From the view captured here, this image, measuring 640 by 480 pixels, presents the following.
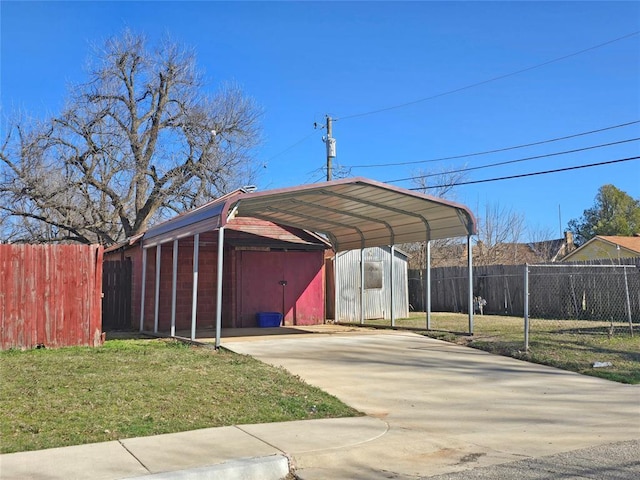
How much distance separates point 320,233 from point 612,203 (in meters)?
38.6

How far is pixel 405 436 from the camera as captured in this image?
7.01 m

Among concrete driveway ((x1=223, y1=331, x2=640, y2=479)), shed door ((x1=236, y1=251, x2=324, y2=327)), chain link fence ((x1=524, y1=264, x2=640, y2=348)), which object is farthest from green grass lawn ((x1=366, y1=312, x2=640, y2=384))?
shed door ((x1=236, y1=251, x2=324, y2=327))

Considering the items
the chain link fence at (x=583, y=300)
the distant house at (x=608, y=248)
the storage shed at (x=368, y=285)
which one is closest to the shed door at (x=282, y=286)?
the storage shed at (x=368, y=285)

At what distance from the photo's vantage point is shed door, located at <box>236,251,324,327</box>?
19.2m

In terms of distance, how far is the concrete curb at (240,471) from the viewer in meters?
5.32

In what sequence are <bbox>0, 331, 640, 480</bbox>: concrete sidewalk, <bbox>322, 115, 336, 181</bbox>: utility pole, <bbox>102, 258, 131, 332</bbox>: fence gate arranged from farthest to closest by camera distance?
<bbox>322, 115, 336, 181</bbox>: utility pole, <bbox>102, 258, 131, 332</bbox>: fence gate, <bbox>0, 331, 640, 480</bbox>: concrete sidewalk

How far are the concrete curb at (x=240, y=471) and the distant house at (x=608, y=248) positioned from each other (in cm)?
2898

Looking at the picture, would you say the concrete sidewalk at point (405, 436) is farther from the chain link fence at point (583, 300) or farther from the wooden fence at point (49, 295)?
the chain link fence at point (583, 300)

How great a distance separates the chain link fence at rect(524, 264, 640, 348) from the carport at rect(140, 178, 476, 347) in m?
3.23

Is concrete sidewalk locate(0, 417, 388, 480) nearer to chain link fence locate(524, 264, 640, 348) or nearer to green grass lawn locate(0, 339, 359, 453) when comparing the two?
green grass lawn locate(0, 339, 359, 453)

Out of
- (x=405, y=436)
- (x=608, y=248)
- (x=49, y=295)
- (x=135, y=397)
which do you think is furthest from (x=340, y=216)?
(x=608, y=248)

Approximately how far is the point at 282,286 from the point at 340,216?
3.45 metres

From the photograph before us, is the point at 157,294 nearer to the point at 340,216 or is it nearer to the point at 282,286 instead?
the point at 282,286

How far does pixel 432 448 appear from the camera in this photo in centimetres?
655
